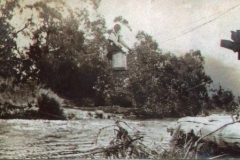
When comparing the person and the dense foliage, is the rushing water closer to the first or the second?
the dense foliage

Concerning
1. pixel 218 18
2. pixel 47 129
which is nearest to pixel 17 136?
pixel 47 129

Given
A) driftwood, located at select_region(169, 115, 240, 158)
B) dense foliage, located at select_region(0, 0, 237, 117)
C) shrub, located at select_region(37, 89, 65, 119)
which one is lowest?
driftwood, located at select_region(169, 115, 240, 158)

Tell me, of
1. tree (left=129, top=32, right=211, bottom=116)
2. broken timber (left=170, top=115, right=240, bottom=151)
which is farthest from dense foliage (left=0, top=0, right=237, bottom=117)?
broken timber (left=170, top=115, right=240, bottom=151)

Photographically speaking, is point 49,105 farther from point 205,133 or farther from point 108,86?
point 205,133

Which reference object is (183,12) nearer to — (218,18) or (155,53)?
(218,18)

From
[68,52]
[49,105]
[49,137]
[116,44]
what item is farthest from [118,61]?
[49,137]

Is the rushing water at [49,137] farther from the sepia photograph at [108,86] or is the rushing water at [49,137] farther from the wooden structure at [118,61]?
the wooden structure at [118,61]

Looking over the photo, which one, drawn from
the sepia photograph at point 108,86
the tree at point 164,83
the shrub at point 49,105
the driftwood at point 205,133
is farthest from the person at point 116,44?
the driftwood at point 205,133
